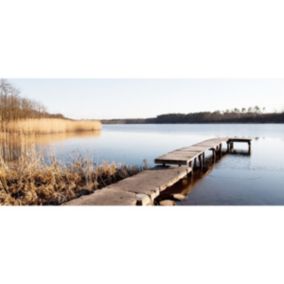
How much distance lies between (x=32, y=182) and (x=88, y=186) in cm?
96

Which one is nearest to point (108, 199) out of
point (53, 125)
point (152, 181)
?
point (152, 181)

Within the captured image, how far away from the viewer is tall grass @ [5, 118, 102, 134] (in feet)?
24.3

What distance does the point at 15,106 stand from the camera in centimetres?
930

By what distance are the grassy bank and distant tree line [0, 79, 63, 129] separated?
8.82 ft

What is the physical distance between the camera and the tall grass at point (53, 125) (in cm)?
740

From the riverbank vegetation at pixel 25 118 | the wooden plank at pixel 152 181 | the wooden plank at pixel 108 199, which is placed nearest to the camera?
the wooden plank at pixel 108 199

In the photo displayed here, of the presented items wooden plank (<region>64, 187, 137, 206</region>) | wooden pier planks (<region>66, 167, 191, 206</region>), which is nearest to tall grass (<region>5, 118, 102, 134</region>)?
wooden pier planks (<region>66, 167, 191, 206</region>)

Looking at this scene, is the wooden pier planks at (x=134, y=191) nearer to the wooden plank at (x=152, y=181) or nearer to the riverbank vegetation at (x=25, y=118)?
the wooden plank at (x=152, y=181)

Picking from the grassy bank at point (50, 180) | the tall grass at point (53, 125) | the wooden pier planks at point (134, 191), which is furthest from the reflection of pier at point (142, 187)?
the tall grass at point (53, 125)

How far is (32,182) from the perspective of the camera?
4730 millimetres

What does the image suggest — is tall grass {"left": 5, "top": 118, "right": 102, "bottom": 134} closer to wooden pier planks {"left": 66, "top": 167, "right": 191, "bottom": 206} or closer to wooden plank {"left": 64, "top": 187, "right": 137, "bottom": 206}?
wooden pier planks {"left": 66, "top": 167, "right": 191, "bottom": 206}

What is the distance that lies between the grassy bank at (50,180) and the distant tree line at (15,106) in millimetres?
2688
